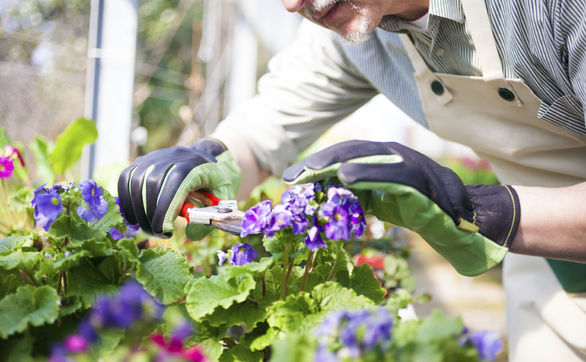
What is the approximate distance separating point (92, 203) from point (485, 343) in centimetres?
60

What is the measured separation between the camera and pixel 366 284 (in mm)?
883

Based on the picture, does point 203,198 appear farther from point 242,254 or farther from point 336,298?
point 336,298

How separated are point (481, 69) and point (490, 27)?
108mm

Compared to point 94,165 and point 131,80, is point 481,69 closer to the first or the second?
point 131,80

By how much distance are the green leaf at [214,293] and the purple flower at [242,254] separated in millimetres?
78

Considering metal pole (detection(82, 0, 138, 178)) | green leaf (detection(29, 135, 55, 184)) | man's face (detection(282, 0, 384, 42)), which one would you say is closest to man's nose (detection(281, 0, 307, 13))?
man's face (detection(282, 0, 384, 42))

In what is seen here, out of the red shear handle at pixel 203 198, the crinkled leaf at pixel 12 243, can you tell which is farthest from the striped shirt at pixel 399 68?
the crinkled leaf at pixel 12 243

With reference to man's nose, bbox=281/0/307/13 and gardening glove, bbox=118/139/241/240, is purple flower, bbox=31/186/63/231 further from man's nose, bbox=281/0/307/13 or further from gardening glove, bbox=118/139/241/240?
man's nose, bbox=281/0/307/13

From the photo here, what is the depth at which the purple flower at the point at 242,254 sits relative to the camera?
0.87 meters

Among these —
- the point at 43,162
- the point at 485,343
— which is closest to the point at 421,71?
the point at 485,343

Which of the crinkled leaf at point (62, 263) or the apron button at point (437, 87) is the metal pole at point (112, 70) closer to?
the apron button at point (437, 87)

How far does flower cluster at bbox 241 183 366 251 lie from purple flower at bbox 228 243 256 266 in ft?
0.40

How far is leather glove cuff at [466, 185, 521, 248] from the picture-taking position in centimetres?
85

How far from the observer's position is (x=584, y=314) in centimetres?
137
